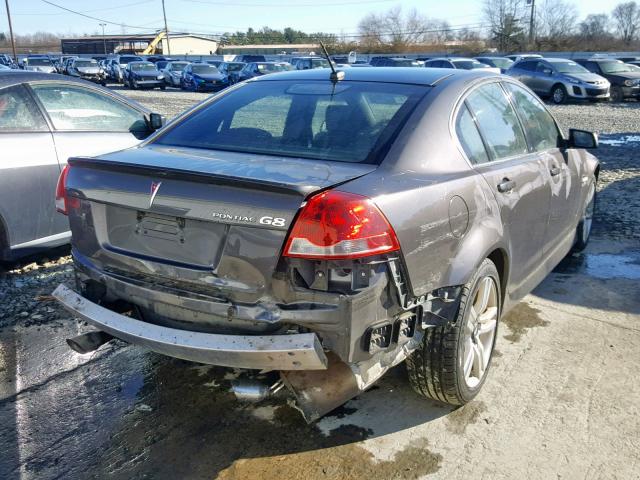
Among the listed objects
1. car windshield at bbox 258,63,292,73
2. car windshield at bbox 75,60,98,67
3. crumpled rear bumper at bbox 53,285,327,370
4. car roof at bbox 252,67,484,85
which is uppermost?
car windshield at bbox 75,60,98,67

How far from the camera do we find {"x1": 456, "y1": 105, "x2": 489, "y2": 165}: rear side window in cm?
311

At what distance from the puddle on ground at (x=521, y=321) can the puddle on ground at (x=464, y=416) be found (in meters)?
0.86

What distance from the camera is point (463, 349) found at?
293cm

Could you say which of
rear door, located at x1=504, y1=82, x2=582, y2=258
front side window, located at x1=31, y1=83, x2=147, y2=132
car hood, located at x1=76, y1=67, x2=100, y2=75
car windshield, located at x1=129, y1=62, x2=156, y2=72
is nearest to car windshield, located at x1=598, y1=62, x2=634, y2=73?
rear door, located at x1=504, y1=82, x2=582, y2=258

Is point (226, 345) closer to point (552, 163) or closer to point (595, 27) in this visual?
point (552, 163)

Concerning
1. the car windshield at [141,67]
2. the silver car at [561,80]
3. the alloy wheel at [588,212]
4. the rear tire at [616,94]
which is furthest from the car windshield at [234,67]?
the alloy wheel at [588,212]

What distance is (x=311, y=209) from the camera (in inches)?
90.9

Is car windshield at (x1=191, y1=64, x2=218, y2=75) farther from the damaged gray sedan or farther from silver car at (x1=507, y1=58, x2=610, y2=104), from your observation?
the damaged gray sedan

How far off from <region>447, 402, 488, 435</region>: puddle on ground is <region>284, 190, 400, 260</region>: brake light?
1185mm

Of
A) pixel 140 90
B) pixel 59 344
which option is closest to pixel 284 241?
pixel 59 344

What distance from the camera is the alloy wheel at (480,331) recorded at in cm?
303

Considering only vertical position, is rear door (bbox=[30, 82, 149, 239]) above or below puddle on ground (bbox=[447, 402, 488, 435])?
above

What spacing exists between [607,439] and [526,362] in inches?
30.8

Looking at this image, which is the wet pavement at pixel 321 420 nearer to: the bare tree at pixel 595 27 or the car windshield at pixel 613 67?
the car windshield at pixel 613 67
